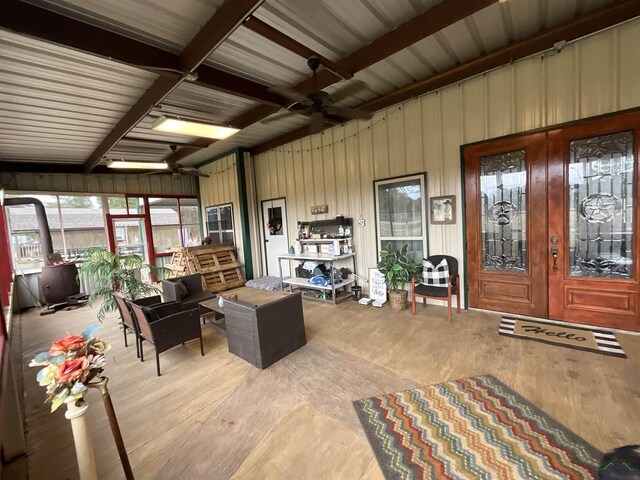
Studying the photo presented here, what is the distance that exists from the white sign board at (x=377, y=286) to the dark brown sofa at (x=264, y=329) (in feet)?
6.13

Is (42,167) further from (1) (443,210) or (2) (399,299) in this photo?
(1) (443,210)

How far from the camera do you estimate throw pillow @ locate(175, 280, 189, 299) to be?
Answer: 13.4ft

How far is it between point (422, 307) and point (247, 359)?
8.96 feet

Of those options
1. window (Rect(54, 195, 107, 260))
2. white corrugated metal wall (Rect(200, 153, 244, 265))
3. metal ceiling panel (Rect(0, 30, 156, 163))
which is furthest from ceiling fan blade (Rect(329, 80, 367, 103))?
window (Rect(54, 195, 107, 260))

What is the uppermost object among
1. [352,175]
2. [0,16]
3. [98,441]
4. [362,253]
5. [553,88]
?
[0,16]

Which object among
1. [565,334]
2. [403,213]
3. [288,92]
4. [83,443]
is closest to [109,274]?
[83,443]

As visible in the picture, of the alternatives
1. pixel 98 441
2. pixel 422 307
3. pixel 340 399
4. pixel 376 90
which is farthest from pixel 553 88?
pixel 98 441

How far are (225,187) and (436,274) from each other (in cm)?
563

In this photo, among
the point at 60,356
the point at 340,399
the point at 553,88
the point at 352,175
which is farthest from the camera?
the point at 352,175

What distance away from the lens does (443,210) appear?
13.5 ft

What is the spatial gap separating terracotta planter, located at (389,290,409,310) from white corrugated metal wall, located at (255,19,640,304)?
85 centimetres

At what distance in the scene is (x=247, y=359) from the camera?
2928mm

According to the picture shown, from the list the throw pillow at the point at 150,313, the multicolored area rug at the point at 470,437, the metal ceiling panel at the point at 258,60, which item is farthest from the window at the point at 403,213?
the throw pillow at the point at 150,313

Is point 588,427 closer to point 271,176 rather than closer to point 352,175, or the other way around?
point 352,175
